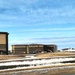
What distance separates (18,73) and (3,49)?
65.4 m

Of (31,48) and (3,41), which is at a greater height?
(31,48)

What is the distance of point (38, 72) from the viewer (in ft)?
97.6

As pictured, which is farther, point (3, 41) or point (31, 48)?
point (31, 48)

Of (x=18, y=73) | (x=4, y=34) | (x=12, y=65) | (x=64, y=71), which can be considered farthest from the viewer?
(x=4, y=34)

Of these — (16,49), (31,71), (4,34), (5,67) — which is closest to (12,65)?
(5,67)

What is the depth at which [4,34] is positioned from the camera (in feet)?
299

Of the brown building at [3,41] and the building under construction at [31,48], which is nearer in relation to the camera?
the brown building at [3,41]

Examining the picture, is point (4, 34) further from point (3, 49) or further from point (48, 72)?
point (48, 72)

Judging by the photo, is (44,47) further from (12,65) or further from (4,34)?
(12,65)

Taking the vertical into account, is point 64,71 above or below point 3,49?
below

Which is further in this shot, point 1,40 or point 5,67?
point 1,40

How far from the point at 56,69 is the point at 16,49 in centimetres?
10990

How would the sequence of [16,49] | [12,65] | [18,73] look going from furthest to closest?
[16,49], [12,65], [18,73]

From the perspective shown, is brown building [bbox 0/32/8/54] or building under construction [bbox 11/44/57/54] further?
building under construction [bbox 11/44/57/54]
